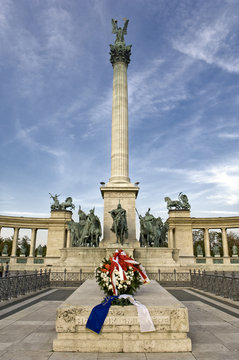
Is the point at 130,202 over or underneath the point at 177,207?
underneath

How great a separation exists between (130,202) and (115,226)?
513cm

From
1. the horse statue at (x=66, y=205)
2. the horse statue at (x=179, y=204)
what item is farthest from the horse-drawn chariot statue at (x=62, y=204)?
the horse statue at (x=179, y=204)

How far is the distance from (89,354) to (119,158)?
28829mm

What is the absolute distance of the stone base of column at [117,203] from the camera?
30114 mm

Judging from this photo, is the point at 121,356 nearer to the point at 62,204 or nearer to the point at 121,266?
the point at 121,266

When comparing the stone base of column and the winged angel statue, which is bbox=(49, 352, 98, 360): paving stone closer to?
the stone base of column

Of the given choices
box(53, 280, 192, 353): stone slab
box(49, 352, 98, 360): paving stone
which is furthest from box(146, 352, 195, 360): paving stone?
box(49, 352, 98, 360): paving stone

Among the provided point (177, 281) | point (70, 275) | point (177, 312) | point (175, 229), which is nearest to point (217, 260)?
point (175, 229)

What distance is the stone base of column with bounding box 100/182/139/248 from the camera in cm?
3011

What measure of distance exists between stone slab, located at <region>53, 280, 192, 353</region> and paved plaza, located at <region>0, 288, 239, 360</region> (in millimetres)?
177

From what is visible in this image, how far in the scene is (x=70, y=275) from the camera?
930 inches

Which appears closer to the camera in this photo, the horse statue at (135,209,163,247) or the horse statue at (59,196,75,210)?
the horse statue at (135,209,163,247)

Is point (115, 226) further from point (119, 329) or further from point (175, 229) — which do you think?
point (175, 229)

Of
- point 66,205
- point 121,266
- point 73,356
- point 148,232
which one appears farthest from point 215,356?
point 66,205
